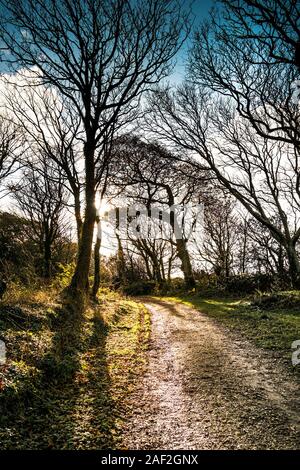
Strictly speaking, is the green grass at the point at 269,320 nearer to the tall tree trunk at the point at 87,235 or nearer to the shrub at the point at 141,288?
the tall tree trunk at the point at 87,235

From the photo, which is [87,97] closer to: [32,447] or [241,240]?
[32,447]

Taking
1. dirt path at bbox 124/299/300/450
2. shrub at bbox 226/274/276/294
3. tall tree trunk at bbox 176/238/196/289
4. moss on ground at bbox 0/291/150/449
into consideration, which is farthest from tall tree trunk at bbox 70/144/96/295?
tall tree trunk at bbox 176/238/196/289

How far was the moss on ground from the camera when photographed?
3355 millimetres

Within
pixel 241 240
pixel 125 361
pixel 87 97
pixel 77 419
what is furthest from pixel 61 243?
pixel 77 419

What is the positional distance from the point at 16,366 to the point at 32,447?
133cm

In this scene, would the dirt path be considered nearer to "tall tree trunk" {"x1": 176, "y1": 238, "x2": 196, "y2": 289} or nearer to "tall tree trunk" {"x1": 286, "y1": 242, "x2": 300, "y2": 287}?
"tall tree trunk" {"x1": 286, "y1": 242, "x2": 300, "y2": 287}

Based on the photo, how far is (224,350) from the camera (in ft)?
20.6

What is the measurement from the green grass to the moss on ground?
2.47 m

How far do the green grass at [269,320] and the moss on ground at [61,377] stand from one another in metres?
2.47

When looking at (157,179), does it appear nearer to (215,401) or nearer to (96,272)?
(96,272)

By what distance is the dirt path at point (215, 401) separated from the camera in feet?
10.6

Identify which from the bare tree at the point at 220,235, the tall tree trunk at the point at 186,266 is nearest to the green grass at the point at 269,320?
the tall tree trunk at the point at 186,266

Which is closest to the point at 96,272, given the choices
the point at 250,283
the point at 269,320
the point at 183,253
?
the point at 269,320

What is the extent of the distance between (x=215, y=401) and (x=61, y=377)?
219 centimetres
